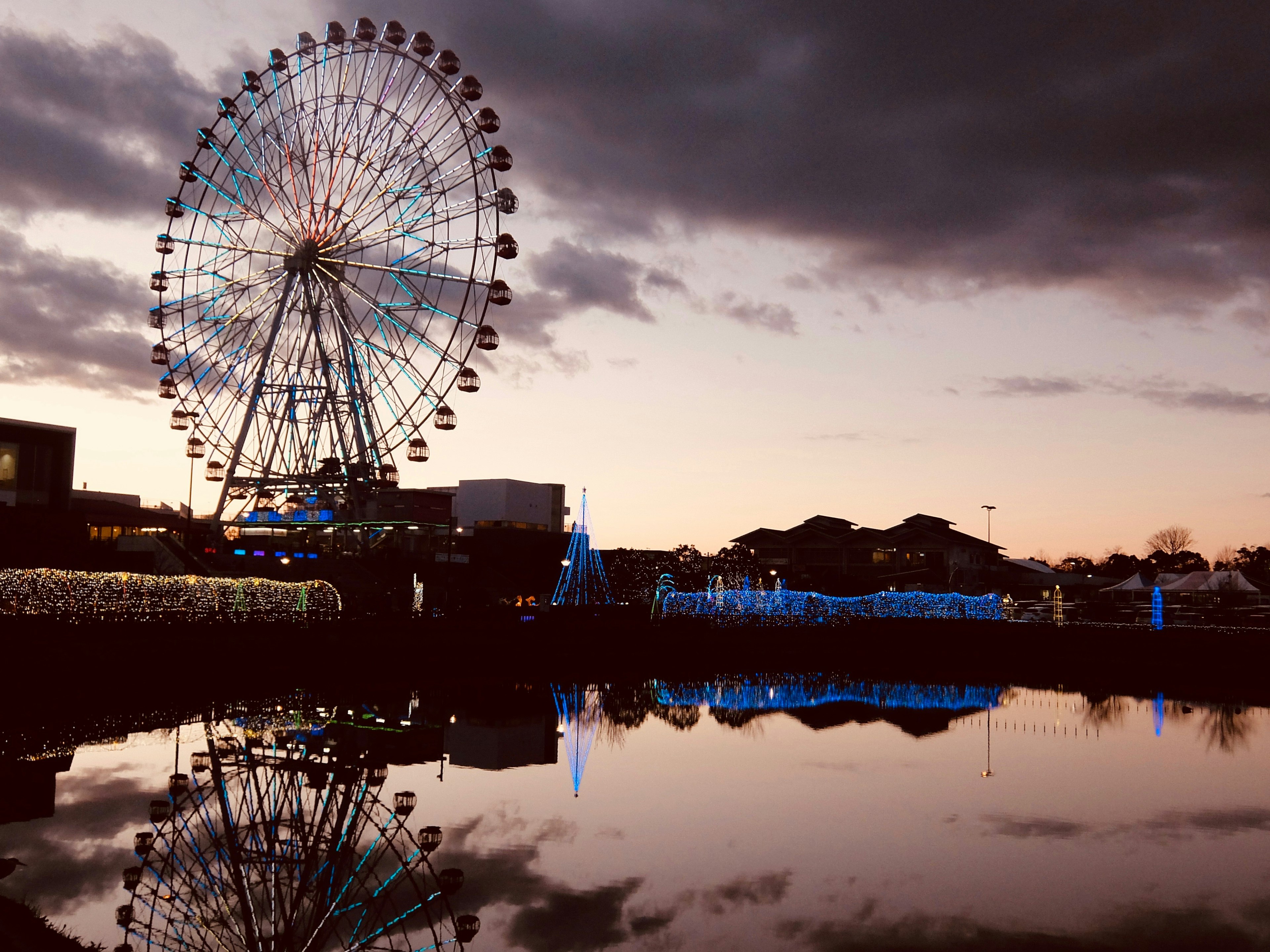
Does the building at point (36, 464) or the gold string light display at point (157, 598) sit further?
the building at point (36, 464)

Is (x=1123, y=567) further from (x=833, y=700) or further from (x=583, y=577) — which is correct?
(x=833, y=700)

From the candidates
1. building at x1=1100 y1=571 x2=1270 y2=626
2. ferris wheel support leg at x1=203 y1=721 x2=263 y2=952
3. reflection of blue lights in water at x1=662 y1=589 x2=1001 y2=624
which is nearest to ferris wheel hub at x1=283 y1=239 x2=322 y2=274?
ferris wheel support leg at x1=203 y1=721 x2=263 y2=952

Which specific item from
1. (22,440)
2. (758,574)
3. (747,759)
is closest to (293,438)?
(22,440)

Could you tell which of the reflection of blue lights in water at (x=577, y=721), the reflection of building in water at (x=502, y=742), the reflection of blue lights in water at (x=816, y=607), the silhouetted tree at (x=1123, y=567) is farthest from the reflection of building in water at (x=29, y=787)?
the silhouetted tree at (x=1123, y=567)

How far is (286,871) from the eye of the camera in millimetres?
16984

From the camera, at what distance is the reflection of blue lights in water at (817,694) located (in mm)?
42438

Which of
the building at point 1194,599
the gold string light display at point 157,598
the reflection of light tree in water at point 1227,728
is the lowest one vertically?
the reflection of light tree in water at point 1227,728

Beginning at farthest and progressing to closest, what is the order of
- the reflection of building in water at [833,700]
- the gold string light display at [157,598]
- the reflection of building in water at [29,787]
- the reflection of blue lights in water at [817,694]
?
the reflection of blue lights in water at [817,694] < the reflection of building in water at [833,700] < the gold string light display at [157,598] < the reflection of building in water at [29,787]

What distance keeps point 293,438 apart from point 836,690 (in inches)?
1088

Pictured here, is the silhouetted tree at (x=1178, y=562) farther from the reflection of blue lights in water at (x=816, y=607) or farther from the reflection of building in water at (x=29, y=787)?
the reflection of building in water at (x=29, y=787)

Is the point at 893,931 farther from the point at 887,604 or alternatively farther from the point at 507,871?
the point at 887,604

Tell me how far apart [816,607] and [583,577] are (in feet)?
53.1

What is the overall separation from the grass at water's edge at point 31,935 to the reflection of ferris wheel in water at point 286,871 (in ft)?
2.18

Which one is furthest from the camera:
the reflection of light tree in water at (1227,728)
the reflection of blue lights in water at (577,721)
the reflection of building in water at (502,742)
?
the reflection of light tree in water at (1227,728)
